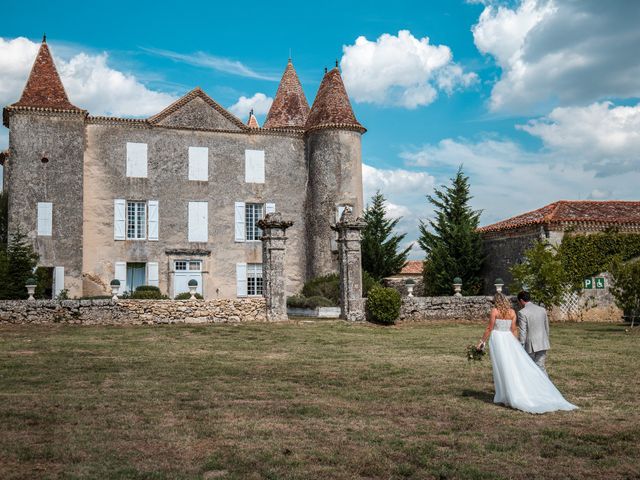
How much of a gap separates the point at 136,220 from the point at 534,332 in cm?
2605

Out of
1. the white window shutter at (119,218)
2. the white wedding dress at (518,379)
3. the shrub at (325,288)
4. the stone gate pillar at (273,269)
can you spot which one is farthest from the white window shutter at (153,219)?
the white wedding dress at (518,379)

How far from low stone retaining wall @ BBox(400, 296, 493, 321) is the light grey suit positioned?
45.3 feet

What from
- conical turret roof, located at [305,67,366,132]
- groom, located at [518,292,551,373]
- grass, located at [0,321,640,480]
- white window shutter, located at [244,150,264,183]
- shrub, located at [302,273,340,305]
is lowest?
grass, located at [0,321,640,480]

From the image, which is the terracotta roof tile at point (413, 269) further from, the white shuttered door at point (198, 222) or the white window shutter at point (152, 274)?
the white window shutter at point (152, 274)

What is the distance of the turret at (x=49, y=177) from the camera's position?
30375 mm

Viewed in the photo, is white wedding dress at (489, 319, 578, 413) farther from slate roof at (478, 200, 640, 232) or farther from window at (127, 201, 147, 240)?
window at (127, 201, 147, 240)

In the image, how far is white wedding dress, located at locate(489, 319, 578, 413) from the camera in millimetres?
8445

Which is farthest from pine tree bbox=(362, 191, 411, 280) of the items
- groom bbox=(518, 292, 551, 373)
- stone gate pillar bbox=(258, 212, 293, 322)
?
groom bbox=(518, 292, 551, 373)

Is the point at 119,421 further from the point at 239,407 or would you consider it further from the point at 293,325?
the point at 293,325

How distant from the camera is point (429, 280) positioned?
31953 millimetres

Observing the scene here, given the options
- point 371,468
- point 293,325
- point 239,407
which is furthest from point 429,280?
point 371,468

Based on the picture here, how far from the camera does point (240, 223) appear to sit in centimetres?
3400

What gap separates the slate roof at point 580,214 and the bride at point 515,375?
60.6 feet

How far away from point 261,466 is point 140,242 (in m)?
27.7
